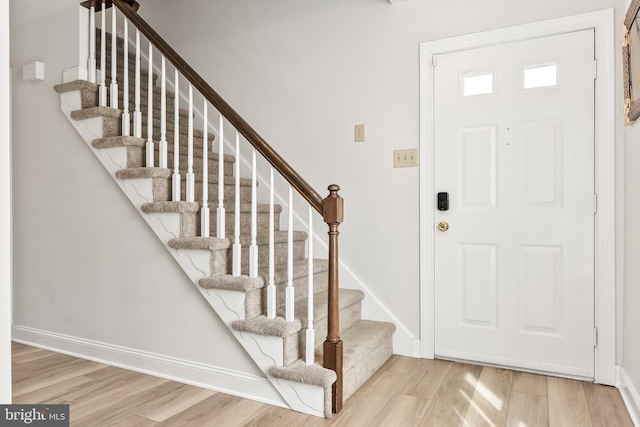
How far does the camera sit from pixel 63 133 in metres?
3.00

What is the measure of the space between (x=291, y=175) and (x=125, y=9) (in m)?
1.83

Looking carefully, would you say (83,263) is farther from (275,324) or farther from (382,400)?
(382,400)

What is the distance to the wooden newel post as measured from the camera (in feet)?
6.84

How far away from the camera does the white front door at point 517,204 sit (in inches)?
96.8

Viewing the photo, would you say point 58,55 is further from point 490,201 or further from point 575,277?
point 575,277

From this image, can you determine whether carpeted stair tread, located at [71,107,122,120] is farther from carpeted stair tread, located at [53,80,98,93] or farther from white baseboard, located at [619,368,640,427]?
white baseboard, located at [619,368,640,427]

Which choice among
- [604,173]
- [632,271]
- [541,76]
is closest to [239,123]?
[541,76]

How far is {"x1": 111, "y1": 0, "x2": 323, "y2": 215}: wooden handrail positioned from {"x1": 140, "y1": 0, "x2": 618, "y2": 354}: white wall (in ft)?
2.89

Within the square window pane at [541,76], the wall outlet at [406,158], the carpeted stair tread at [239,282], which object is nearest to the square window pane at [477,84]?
the square window pane at [541,76]

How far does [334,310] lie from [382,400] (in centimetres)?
56

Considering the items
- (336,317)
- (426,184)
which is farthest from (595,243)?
(336,317)

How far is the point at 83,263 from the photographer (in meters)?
2.94

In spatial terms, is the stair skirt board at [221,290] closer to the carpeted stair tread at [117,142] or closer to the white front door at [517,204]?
the carpeted stair tread at [117,142]

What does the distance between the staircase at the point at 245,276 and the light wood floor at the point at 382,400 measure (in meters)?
0.16
